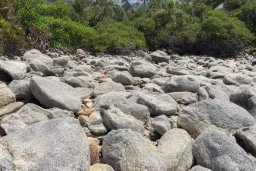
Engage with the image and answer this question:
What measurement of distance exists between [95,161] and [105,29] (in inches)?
651

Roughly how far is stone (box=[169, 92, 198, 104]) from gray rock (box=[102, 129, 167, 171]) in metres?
2.29

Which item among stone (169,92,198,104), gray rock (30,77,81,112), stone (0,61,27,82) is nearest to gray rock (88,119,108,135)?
gray rock (30,77,81,112)

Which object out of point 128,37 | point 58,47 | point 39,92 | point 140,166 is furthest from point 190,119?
point 128,37

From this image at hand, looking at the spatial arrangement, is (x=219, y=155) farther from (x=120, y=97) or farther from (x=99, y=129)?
(x=120, y=97)

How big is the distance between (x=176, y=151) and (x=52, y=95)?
75.5 inches

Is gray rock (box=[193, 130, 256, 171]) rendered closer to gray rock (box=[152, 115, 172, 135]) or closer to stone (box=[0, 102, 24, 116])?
gray rock (box=[152, 115, 172, 135])

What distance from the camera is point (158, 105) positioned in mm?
4363

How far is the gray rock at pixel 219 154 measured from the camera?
2934mm

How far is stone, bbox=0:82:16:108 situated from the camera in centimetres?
405

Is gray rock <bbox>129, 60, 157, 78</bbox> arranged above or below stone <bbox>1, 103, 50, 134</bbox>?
below

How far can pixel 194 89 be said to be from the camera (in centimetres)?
563

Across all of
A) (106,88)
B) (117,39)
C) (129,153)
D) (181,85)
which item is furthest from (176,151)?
(117,39)

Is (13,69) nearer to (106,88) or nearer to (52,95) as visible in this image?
(52,95)

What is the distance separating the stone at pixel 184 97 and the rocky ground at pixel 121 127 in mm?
17
